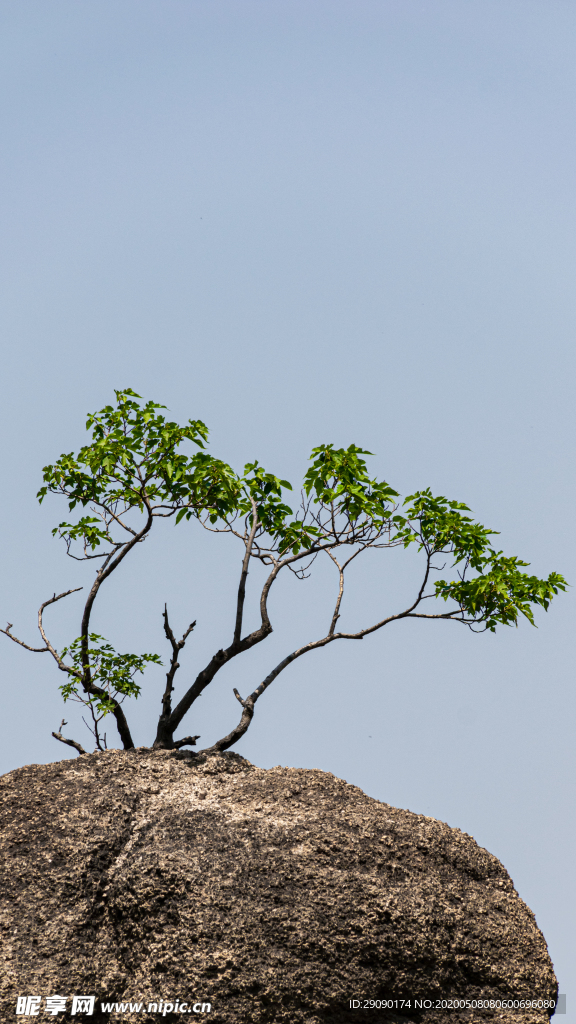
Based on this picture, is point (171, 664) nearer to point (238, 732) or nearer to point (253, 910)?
point (238, 732)

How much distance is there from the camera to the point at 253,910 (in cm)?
555

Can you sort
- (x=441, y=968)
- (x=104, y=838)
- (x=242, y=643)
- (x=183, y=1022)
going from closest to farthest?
1. (x=183, y=1022)
2. (x=441, y=968)
3. (x=104, y=838)
4. (x=242, y=643)

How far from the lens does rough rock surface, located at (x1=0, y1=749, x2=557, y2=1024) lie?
5.41 metres

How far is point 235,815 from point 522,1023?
2337 mm


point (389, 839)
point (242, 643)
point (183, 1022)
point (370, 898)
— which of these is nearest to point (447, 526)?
point (242, 643)

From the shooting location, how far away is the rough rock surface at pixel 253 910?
5406 millimetres

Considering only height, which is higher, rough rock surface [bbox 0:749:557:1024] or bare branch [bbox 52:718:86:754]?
bare branch [bbox 52:718:86:754]

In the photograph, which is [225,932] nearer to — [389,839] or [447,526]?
[389,839]

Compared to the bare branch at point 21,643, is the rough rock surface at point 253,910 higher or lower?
lower

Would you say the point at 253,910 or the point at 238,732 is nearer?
the point at 253,910

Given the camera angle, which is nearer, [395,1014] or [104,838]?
[395,1014]

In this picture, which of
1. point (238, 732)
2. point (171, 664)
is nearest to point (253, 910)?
point (238, 732)

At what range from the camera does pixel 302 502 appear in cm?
826

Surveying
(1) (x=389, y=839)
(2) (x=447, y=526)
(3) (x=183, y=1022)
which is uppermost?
(2) (x=447, y=526)
